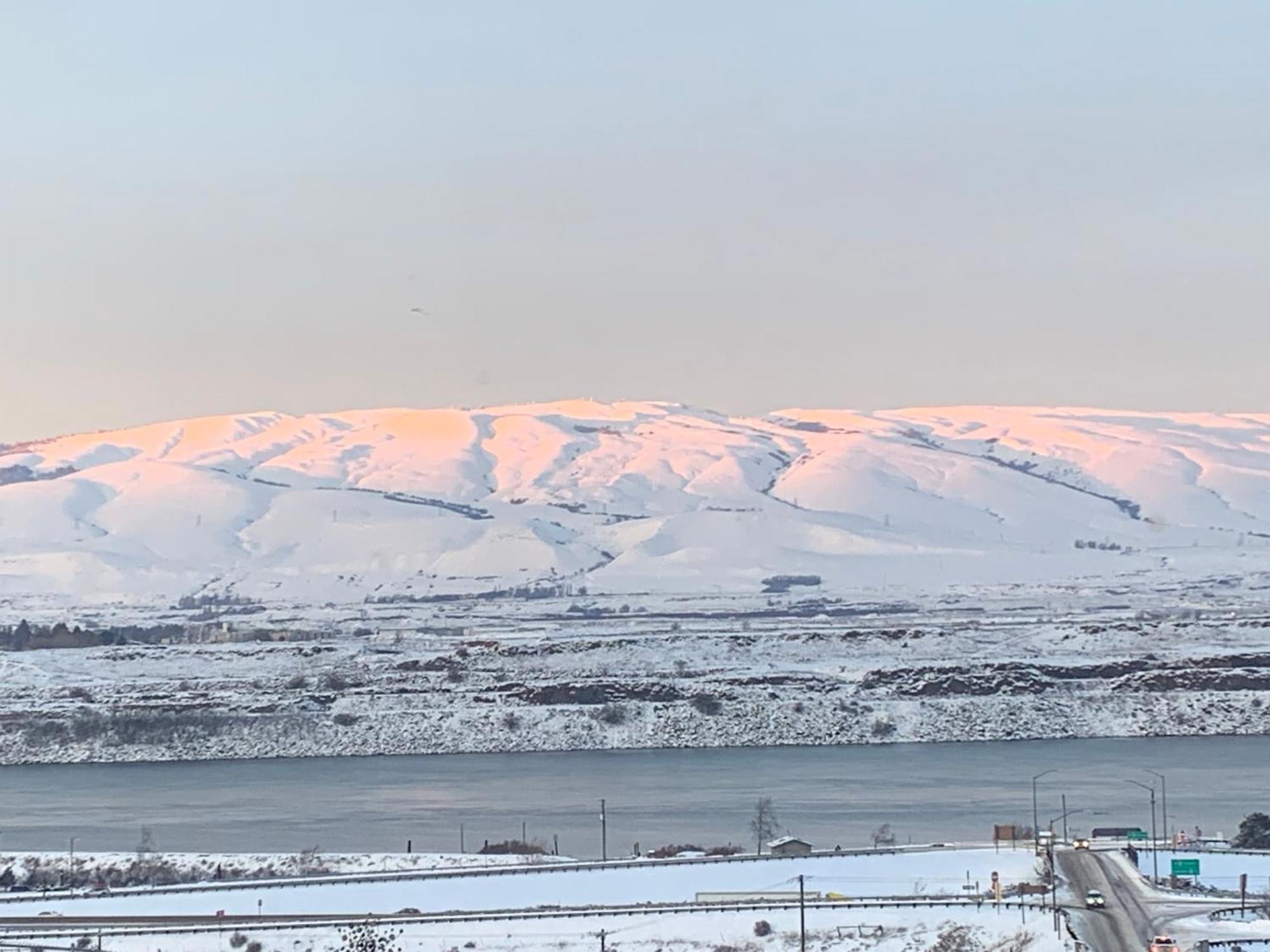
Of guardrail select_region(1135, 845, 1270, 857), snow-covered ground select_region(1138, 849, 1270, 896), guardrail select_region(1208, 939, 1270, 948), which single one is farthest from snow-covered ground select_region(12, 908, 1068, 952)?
guardrail select_region(1135, 845, 1270, 857)

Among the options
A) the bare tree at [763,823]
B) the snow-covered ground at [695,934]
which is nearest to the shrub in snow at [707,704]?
the bare tree at [763,823]

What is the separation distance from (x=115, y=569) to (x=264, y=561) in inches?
466

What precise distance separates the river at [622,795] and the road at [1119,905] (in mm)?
5935

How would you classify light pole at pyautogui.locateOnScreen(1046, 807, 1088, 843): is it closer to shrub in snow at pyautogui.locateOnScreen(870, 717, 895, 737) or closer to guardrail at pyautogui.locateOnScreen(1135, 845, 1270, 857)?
guardrail at pyautogui.locateOnScreen(1135, 845, 1270, 857)

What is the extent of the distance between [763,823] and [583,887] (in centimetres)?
793

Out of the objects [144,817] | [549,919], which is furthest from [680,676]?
[549,919]

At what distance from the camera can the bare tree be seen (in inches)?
1474

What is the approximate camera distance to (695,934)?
1091 inches

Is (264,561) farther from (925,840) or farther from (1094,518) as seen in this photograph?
(925,840)

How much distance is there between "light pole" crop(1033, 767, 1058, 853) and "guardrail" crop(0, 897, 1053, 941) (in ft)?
17.5

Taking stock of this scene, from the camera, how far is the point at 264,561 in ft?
566

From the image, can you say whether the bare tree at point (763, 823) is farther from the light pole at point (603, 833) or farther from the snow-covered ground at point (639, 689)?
the snow-covered ground at point (639, 689)

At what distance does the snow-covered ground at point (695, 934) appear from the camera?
26.6 meters

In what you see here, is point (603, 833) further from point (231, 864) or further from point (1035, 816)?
point (1035, 816)
